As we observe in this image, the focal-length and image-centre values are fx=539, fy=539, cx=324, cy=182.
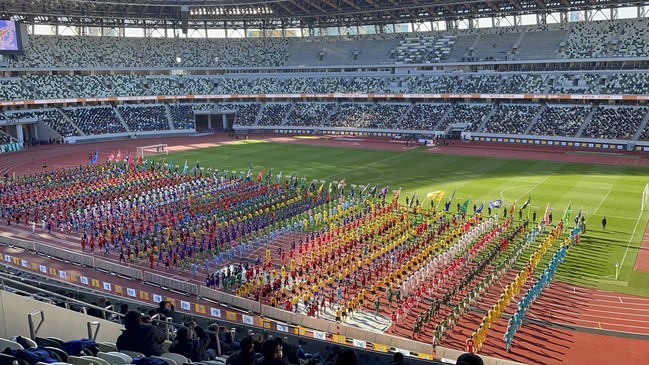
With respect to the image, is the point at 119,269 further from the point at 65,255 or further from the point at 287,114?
the point at 287,114

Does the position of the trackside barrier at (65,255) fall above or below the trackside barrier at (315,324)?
above

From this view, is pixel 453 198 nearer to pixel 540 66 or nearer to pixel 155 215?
pixel 155 215

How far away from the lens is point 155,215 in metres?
33.2

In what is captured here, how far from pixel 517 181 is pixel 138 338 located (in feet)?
124

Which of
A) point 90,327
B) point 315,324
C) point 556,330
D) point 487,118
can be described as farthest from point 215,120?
point 90,327

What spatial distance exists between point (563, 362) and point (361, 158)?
124 feet

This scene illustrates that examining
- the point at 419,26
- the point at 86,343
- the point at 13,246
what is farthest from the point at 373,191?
the point at 419,26

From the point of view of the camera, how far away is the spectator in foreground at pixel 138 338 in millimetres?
7656

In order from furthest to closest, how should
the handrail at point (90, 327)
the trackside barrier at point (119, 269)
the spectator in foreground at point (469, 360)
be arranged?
the trackside barrier at point (119, 269), the handrail at point (90, 327), the spectator in foreground at point (469, 360)

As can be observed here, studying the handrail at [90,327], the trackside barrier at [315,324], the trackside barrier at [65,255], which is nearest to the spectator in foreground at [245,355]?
the handrail at [90,327]

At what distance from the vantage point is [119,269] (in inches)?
922

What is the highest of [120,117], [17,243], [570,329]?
[120,117]

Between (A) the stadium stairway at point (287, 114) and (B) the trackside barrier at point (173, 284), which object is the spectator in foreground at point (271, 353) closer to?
(B) the trackside barrier at point (173, 284)

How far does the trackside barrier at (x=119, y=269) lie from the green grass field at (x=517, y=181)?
18.0 meters
